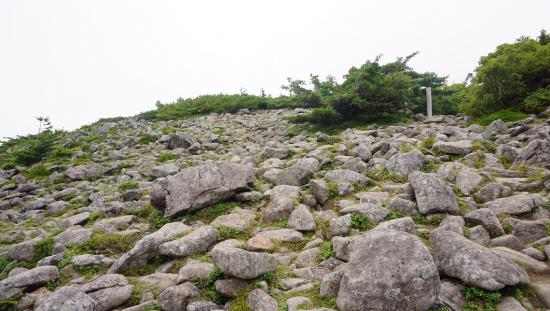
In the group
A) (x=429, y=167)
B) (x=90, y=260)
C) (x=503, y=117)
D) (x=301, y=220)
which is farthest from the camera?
(x=503, y=117)

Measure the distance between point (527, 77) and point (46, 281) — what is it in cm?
1766

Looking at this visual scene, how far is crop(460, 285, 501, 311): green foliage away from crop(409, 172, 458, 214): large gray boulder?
7.64ft

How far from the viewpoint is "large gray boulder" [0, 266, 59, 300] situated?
5.95m

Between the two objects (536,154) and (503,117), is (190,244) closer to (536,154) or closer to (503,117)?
(536,154)

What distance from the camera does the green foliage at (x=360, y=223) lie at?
673 cm

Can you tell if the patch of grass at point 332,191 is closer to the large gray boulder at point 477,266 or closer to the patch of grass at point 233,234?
the patch of grass at point 233,234

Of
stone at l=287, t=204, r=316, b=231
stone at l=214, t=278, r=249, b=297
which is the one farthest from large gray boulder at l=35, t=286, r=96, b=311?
stone at l=287, t=204, r=316, b=231

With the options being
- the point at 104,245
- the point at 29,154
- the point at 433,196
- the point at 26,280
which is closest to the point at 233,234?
the point at 104,245

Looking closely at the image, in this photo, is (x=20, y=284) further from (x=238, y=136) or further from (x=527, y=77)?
(x=527, y=77)

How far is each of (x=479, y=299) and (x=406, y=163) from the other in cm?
517

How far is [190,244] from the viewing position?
6.63m

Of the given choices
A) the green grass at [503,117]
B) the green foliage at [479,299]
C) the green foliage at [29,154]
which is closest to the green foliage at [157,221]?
the green foliage at [479,299]

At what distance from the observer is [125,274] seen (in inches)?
252

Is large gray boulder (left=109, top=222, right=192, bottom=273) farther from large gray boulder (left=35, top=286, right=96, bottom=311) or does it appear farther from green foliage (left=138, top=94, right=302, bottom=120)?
green foliage (left=138, top=94, right=302, bottom=120)
